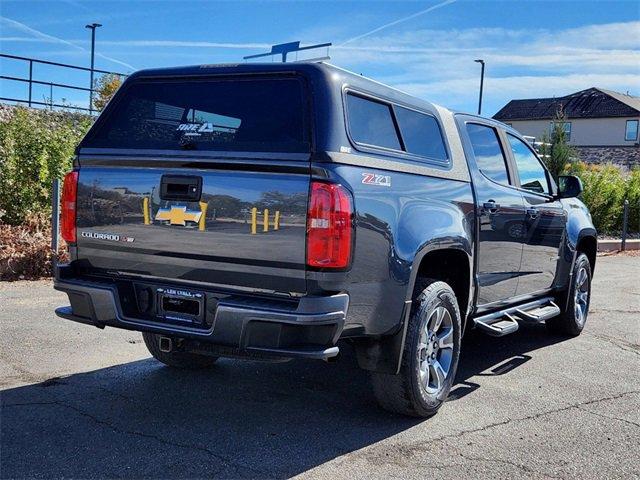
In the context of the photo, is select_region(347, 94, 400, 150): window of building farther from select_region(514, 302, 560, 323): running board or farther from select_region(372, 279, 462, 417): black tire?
select_region(514, 302, 560, 323): running board

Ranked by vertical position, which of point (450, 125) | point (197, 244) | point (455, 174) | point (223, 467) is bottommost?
point (223, 467)

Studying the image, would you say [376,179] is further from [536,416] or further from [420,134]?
[536,416]

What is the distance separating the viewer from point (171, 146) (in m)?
3.96

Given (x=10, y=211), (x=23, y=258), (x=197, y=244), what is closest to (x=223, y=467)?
(x=197, y=244)

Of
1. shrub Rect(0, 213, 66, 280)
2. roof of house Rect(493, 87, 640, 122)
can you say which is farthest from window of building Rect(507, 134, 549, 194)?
roof of house Rect(493, 87, 640, 122)

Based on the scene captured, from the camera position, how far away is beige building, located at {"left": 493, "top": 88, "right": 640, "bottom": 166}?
54406 millimetres

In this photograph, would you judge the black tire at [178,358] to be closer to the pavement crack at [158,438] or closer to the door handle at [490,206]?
the pavement crack at [158,438]

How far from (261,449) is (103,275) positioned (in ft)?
4.58

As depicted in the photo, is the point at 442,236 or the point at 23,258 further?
the point at 23,258

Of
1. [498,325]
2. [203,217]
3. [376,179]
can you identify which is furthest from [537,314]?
[203,217]

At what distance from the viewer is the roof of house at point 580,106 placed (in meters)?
55.0

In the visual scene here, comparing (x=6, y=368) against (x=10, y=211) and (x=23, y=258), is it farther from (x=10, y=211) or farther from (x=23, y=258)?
(x=10, y=211)

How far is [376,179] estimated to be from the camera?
3807 mm

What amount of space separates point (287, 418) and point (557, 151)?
1736 centimetres
